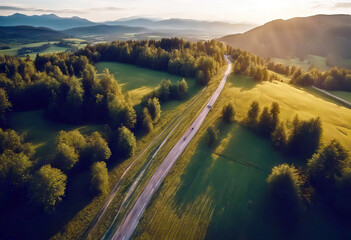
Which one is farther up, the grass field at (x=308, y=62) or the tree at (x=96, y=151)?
the grass field at (x=308, y=62)

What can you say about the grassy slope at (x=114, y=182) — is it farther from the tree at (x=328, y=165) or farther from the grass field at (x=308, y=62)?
the grass field at (x=308, y=62)

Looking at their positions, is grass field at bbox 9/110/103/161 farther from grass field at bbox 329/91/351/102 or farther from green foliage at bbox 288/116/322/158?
grass field at bbox 329/91/351/102

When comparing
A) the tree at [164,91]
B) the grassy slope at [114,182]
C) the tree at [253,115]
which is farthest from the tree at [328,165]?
the tree at [164,91]

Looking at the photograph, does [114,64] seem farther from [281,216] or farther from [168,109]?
[281,216]

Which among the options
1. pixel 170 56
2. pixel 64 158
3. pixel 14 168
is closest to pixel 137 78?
pixel 170 56

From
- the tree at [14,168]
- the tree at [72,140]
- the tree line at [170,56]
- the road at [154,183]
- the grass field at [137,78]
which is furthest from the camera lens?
the tree line at [170,56]

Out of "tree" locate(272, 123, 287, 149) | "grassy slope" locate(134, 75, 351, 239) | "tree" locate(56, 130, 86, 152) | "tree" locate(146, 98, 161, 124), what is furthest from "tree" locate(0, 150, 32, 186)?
"tree" locate(272, 123, 287, 149)
